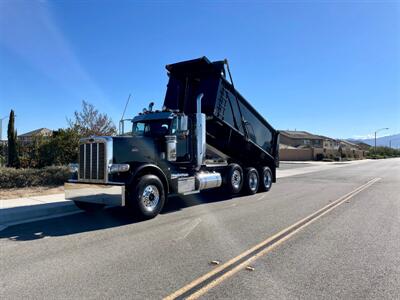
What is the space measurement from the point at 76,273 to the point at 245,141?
30.0 ft

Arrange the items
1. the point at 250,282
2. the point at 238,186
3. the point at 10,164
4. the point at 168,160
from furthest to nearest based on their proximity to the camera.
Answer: the point at 10,164
the point at 238,186
the point at 168,160
the point at 250,282

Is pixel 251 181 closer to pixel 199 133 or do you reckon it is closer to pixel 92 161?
pixel 199 133

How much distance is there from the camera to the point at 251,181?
13141mm

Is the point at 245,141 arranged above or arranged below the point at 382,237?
above

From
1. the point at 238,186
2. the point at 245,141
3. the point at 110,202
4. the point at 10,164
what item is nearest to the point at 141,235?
the point at 110,202

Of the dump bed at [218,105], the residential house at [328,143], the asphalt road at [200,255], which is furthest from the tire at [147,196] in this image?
the residential house at [328,143]

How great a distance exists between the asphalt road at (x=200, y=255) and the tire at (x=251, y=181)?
357 centimetres

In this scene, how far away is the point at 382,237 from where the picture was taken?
21.6 feet

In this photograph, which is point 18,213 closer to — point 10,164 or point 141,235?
point 141,235

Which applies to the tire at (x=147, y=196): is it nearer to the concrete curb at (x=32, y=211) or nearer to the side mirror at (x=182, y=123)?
the side mirror at (x=182, y=123)

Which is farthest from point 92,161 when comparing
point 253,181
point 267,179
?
point 267,179

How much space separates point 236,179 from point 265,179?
7.22ft

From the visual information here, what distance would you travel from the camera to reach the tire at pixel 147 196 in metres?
7.94

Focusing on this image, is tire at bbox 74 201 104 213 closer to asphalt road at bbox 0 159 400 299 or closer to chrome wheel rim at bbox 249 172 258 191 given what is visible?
asphalt road at bbox 0 159 400 299
